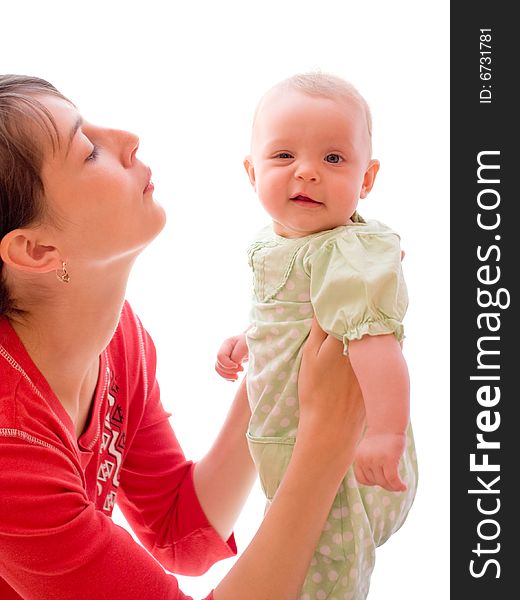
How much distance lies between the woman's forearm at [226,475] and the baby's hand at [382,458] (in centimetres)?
47

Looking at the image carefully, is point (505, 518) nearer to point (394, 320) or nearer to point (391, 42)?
point (394, 320)

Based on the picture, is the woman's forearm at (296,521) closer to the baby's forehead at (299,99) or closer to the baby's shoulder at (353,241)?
the baby's shoulder at (353,241)

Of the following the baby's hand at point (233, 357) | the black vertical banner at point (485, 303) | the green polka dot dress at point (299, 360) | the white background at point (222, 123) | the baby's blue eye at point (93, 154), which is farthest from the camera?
the white background at point (222, 123)

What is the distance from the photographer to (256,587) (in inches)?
51.5

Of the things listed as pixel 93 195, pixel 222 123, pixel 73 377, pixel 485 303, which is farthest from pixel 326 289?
pixel 222 123

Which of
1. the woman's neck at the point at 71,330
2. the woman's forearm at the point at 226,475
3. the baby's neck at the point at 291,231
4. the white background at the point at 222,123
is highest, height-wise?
the white background at the point at 222,123

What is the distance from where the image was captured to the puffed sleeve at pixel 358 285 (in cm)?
120

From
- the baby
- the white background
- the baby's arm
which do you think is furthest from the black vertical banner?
the baby's arm

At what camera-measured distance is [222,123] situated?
7.42 feet

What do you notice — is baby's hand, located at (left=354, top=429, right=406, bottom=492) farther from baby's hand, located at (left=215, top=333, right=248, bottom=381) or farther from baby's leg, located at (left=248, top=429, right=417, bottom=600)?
baby's hand, located at (left=215, top=333, right=248, bottom=381)

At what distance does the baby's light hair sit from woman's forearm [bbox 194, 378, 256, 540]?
0.58 metres

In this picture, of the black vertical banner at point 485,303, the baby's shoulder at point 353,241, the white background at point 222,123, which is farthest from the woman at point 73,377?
the white background at point 222,123

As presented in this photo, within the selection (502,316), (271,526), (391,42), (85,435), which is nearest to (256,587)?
(271,526)

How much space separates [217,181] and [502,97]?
723 mm
